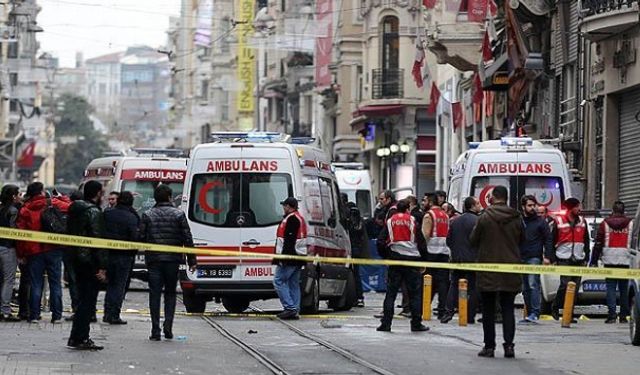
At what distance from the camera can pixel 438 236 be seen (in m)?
27.5

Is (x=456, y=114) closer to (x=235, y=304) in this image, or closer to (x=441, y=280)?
(x=235, y=304)

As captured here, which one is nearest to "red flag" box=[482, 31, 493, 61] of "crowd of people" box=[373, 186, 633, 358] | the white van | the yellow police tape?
the white van

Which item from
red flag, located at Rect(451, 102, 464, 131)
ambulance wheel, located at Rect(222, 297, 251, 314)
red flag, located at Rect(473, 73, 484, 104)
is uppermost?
red flag, located at Rect(473, 73, 484, 104)

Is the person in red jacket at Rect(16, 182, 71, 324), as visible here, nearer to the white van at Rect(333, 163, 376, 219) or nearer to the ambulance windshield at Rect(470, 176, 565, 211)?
the ambulance windshield at Rect(470, 176, 565, 211)

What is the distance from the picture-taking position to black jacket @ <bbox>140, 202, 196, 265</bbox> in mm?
21578

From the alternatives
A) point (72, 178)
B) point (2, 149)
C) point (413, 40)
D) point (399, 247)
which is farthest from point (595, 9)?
point (72, 178)

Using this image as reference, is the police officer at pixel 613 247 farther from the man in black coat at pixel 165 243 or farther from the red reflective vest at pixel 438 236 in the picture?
the man in black coat at pixel 165 243

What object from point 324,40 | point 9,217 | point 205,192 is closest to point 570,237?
point 205,192

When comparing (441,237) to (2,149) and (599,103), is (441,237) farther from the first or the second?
(2,149)

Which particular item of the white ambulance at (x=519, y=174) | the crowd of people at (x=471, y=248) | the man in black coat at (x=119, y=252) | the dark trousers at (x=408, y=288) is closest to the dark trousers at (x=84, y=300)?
the man in black coat at (x=119, y=252)

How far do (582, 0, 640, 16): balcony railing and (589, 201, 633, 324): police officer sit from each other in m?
7.90

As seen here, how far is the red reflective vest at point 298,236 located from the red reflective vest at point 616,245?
422cm

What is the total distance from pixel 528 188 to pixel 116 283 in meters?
8.82

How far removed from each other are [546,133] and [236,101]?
228ft
